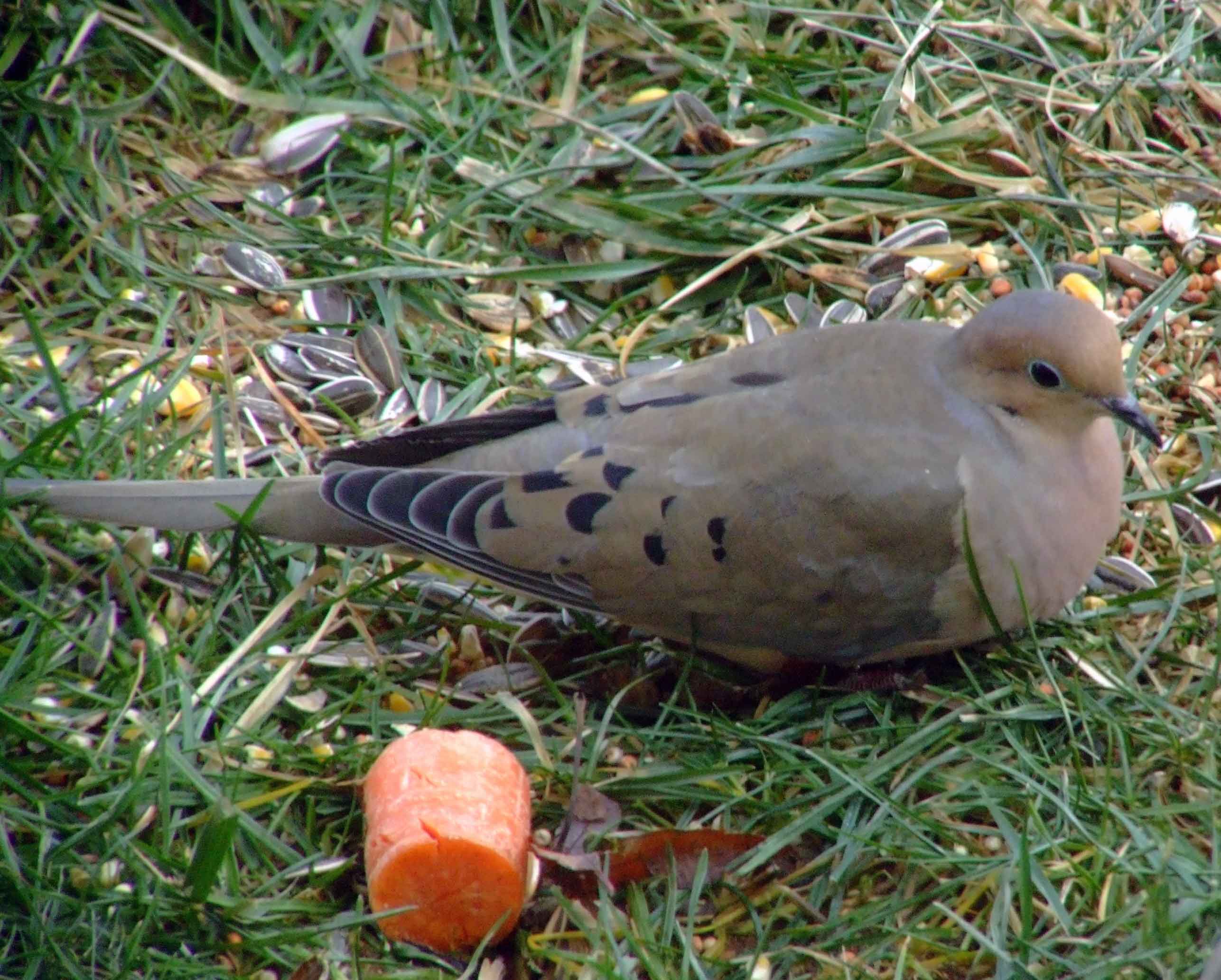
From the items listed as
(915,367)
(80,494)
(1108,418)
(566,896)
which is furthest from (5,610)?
(1108,418)

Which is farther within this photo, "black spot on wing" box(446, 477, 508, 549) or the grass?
"black spot on wing" box(446, 477, 508, 549)

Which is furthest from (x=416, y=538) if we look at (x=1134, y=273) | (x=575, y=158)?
(x=1134, y=273)

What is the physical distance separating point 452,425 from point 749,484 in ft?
2.39

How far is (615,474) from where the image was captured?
3047 mm

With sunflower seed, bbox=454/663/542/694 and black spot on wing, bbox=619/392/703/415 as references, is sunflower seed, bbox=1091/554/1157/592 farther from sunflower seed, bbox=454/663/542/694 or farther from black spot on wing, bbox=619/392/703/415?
sunflower seed, bbox=454/663/542/694

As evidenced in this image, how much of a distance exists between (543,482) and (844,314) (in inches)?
48.9

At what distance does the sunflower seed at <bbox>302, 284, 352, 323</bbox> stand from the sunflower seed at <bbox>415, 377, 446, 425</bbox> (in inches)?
13.3

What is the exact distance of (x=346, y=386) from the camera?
3.84m

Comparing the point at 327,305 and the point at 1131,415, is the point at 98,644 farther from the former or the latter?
the point at 1131,415

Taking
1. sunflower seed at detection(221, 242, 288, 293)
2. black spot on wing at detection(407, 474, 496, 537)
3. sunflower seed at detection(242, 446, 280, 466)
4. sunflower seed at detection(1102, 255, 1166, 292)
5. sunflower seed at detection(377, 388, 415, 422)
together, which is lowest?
sunflower seed at detection(1102, 255, 1166, 292)

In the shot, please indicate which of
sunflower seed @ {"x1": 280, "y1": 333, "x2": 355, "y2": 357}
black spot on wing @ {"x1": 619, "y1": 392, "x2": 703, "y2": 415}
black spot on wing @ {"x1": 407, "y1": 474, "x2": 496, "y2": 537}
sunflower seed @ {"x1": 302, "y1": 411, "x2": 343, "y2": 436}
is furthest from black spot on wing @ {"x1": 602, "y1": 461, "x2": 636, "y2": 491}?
sunflower seed @ {"x1": 280, "y1": 333, "x2": 355, "y2": 357}

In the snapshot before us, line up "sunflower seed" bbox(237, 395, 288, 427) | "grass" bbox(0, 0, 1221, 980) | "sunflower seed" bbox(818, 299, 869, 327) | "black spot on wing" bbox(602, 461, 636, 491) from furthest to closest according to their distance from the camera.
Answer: "sunflower seed" bbox(818, 299, 869, 327), "sunflower seed" bbox(237, 395, 288, 427), "black spot on wing" bbox(602, 461, 636, 491), "grass" bbox(0, 0, 1221, 980)

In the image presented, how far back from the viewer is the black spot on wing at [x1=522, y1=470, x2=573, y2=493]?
3.09m

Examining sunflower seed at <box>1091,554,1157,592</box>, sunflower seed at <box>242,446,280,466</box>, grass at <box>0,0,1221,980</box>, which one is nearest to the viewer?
grass at <box>0,0,1221,980</box>
